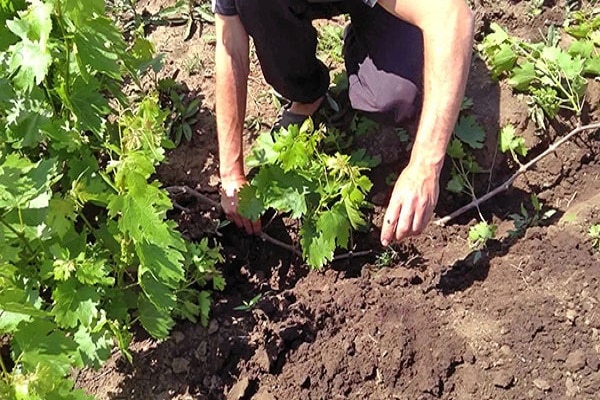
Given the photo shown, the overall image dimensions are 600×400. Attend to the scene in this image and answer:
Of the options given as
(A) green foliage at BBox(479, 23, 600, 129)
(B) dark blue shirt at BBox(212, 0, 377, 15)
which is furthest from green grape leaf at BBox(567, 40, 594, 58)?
(B) dark blue shirt at BBox(212, 0, 377, 15)

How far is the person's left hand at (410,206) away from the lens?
7.54 feet

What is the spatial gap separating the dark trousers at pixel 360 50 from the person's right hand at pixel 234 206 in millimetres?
466

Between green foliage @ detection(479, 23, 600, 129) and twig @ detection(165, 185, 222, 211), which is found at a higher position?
green foliage @ detection(479, 23, 600, 129)

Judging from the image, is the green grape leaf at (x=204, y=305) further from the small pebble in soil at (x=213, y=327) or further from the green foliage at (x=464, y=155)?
the green foliage at (x=464, y=155)

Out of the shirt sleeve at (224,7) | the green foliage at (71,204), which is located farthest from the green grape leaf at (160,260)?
the shirt sleeve at (224,7)

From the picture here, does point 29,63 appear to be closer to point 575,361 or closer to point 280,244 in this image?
point 280,244

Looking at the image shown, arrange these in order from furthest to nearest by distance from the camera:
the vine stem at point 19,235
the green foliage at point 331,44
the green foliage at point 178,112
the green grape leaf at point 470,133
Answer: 1. the green foliage at point 331,44
2. the green foliage at point 178,112
3. the green grape leaf at point 470,133
4. the vine stem at point 19,235

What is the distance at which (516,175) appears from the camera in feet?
9.87

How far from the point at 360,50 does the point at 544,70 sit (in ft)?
2.36

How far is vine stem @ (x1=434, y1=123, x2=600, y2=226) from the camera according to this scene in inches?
116

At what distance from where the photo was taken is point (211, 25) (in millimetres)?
3676

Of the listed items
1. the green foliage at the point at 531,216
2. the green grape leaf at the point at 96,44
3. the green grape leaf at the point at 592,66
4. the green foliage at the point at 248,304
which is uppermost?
the green grape leaf at the point at 96,44

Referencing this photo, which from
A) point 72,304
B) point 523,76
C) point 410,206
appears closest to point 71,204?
point 72,304

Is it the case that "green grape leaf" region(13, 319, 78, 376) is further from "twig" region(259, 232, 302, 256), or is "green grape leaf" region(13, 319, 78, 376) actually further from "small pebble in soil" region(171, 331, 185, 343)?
"twig" region(259, 232, 302, 256)
